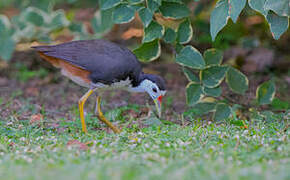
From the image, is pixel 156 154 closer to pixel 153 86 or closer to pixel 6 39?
pixel 153 86

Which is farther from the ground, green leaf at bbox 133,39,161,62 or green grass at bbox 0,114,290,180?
green leaf at bbox 133,39,161,62

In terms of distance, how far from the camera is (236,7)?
12.3ft

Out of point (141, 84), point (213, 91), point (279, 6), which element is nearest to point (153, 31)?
point (141, 84)

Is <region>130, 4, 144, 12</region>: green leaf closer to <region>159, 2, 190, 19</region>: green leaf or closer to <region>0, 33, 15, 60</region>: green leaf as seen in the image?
<region>159, 2, 190, 19</region>: green leaf

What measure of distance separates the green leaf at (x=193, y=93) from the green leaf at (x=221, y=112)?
221mm

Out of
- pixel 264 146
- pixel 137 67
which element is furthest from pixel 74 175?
pixel 137 67

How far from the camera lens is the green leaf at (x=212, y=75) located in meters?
4.70

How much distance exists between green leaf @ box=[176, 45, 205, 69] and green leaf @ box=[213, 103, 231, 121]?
1.55ft

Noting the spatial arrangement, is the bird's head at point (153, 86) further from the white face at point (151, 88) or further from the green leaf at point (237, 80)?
the green leaf at point (237, 80)

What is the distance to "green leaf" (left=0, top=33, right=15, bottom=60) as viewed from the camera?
19.4 feet

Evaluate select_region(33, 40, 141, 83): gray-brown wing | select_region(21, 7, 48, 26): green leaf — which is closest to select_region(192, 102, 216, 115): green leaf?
select_region(33, 40, 141, 83): gray-brown wing

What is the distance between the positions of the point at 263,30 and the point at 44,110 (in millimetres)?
4379

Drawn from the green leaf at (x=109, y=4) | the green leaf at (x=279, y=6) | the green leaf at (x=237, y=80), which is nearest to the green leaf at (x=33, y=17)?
the green leaf at (x=109, y=4)

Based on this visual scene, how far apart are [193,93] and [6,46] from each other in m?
2.76
